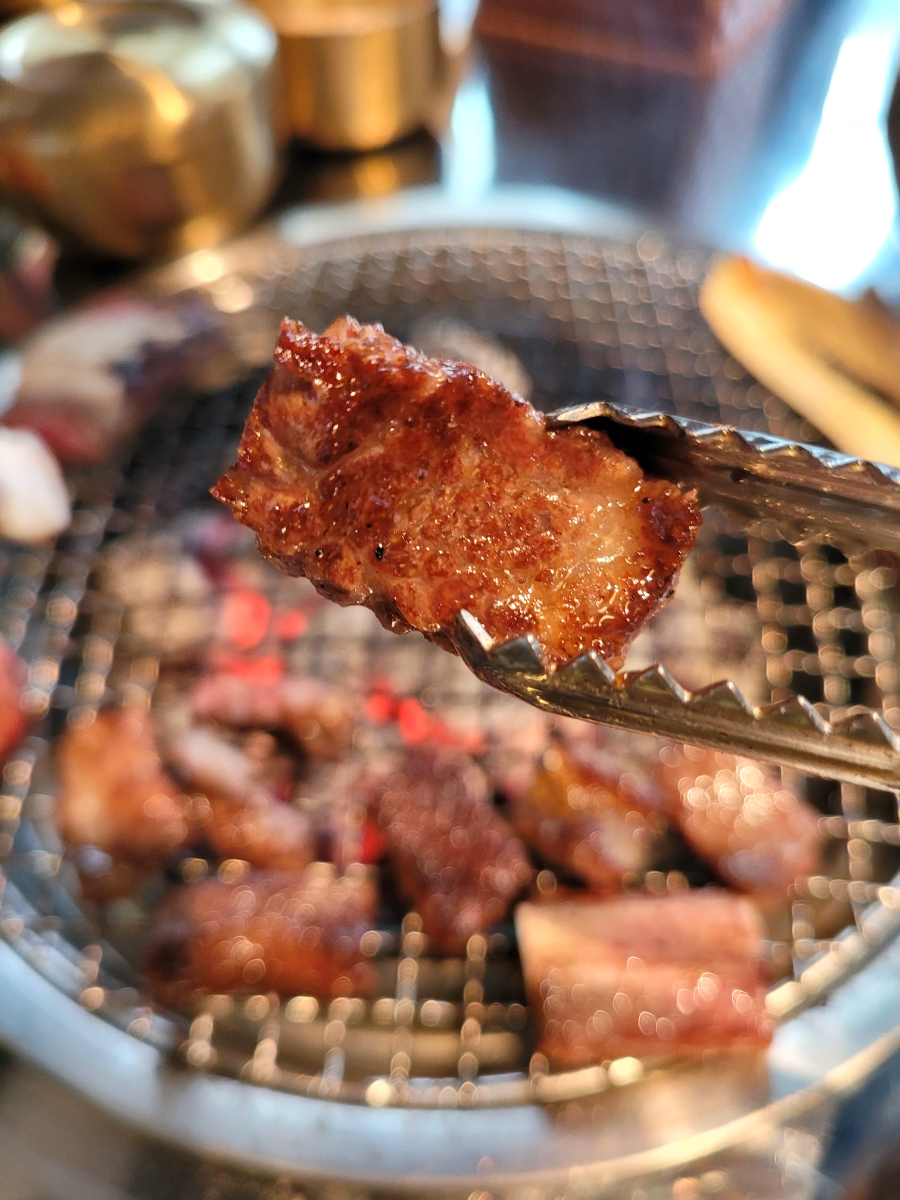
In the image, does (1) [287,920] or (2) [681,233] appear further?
(2) [681,233]

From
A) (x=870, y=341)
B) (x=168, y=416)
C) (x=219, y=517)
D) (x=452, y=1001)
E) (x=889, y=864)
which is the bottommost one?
(x=452, y=1001)

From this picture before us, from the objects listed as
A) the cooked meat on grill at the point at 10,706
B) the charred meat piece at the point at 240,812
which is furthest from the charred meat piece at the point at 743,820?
the cooked meat on grill at the point at 10,706

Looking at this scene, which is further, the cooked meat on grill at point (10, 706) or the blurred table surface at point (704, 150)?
the blurred table surface at point (704, 150)

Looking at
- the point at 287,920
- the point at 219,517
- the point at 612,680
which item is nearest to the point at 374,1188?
the point at 287,920

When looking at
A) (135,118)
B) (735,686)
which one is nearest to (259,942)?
(735,686)

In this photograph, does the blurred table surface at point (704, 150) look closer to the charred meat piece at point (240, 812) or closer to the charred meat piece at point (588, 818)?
the charred meat piece at point (240, 812)

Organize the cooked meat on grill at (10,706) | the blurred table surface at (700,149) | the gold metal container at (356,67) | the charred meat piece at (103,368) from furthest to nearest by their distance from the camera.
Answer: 1. the blurred table surface at (700,149)
2. the gold metal container at (356,67)
3. the charred meat piece at (103,368)
4. the cooked meat on grill at (10,706)

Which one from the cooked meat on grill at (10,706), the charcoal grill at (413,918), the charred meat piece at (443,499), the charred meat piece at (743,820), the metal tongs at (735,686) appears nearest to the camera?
the metal tongs at (735,686)

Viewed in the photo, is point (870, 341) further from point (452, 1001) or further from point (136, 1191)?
point (136, 1191)
